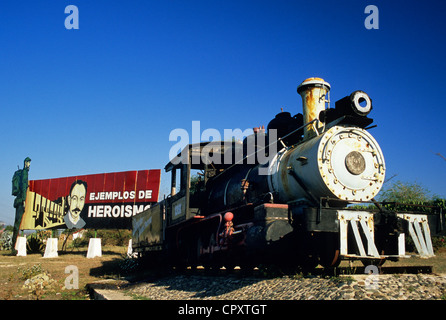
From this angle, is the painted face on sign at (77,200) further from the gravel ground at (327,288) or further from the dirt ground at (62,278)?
the gravel ground at (327,288)

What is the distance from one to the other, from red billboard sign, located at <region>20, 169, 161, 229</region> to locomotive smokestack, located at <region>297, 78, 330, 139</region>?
1493 cm

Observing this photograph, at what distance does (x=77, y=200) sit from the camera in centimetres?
2239

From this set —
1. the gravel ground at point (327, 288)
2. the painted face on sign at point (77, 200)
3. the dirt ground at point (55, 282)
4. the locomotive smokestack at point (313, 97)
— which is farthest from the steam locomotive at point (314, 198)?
the painted face on sign at point (77, 200)

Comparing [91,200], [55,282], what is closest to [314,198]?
[55,282]

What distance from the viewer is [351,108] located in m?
5.87

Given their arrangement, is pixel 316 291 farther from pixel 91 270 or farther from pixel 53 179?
pixel 53 179

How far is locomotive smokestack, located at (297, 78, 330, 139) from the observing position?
6.73 m

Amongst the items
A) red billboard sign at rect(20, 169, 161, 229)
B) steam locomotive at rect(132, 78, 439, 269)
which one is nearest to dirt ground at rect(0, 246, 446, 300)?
steam locomotive at rect(132, 78, 439, 269)

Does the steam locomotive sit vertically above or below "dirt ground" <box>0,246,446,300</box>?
above

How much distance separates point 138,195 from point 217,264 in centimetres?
1356

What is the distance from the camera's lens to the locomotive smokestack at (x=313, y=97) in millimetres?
6727

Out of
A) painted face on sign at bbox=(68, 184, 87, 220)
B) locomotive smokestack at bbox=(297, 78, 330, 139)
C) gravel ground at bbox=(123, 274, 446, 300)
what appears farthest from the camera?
painted face on sign at bbox=(68, 184, 87, 220)

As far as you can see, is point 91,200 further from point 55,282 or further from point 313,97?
point 313,97

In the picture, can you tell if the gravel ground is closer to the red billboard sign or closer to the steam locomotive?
the steam locomotive
